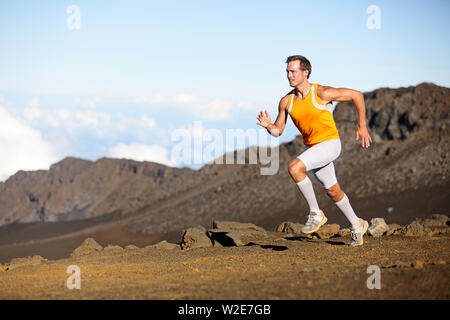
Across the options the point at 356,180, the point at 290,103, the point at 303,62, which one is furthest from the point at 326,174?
the point at 356,180

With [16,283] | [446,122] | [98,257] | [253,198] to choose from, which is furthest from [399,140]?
[16,283]

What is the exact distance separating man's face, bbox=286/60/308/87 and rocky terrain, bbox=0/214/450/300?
291cm

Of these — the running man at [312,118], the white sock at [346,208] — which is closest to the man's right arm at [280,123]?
the running man at [312,118]

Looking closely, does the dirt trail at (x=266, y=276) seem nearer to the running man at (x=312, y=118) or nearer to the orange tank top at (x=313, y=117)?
the running man at (x=312, y=118)

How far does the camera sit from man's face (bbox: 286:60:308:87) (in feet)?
29.7

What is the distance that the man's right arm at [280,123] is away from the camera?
941cm

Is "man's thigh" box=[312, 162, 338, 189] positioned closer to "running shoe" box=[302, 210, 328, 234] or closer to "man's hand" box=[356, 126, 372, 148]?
"running shoe" box=[302, 210, 328, 234]

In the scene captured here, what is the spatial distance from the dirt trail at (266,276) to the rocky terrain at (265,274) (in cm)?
1

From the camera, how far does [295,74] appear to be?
9055 mm

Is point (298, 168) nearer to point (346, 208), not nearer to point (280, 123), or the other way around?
point (280, 123)

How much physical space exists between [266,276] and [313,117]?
2.82 metres

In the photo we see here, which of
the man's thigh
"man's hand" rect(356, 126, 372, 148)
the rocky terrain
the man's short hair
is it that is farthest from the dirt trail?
the man's short hair
